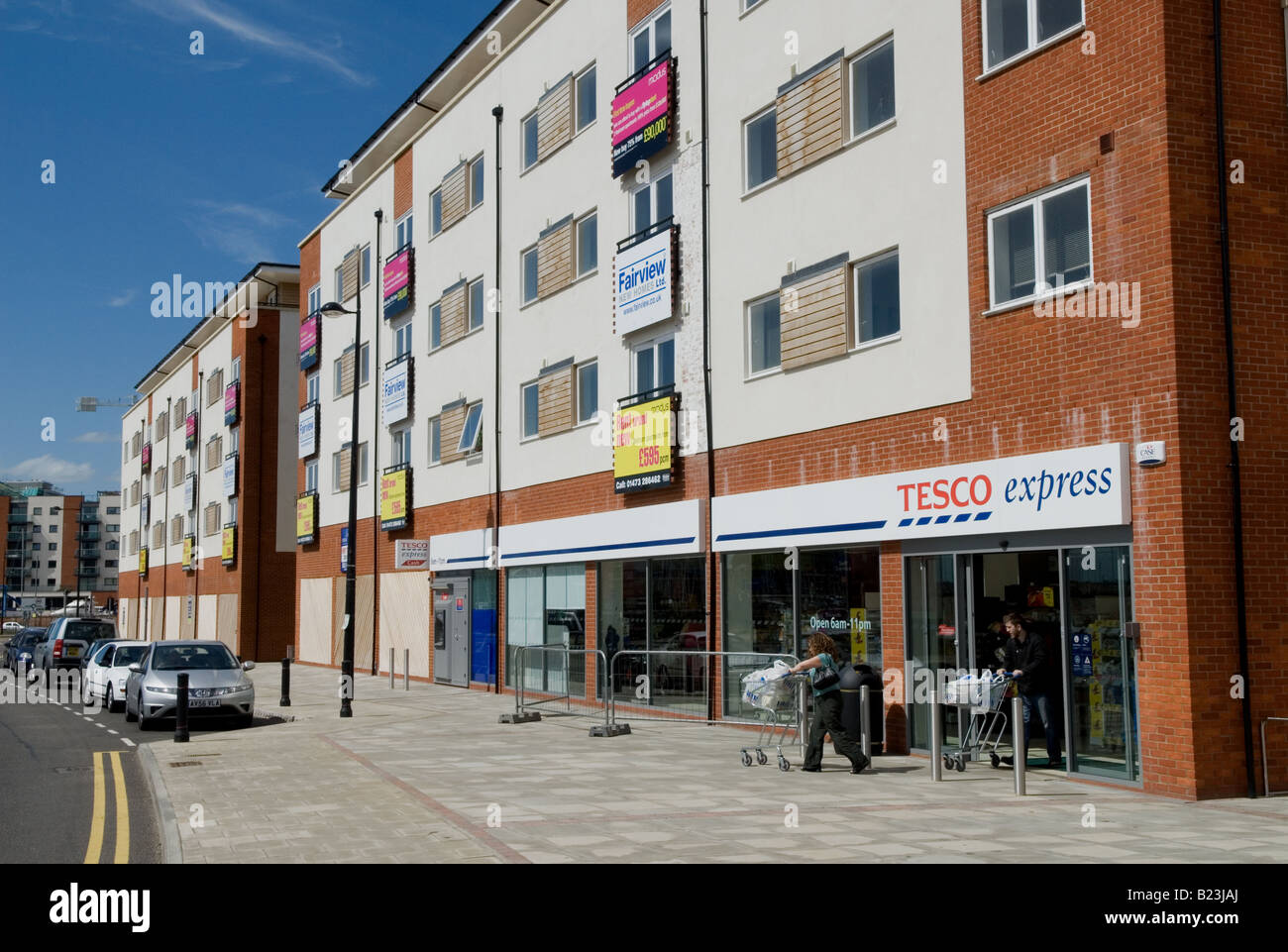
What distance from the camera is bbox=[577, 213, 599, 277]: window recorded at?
80.3ft

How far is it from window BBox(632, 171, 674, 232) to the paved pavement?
9555 millimetres

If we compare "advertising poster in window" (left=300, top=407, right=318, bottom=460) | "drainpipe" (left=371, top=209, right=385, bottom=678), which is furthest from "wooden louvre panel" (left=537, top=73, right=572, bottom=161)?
"advertising poster in window" (left=300, top=407, right=318, bottom=460)

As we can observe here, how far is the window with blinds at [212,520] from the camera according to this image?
5626 centimetres

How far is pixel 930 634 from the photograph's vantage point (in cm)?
1502

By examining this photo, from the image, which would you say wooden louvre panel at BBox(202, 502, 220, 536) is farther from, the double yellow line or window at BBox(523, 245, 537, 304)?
the double yellow line

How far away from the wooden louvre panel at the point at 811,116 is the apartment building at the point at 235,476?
1483 inches

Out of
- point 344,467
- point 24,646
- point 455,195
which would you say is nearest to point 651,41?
point 455,195

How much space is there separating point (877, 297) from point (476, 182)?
16611mm

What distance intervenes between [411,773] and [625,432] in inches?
379

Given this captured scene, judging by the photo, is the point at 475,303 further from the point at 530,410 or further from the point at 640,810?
the point at 640,810

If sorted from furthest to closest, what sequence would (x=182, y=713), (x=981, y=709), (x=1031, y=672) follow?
(x=182, y=713)
(x=981, y=709)
(x=1031, y=672)

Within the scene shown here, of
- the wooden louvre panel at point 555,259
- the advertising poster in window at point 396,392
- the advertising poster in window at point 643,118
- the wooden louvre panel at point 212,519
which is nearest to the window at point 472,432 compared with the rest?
the wooden louvre panel at point 555,259

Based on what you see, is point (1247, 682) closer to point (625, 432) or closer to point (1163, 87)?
point (1163, 87)
